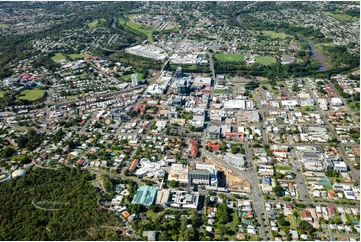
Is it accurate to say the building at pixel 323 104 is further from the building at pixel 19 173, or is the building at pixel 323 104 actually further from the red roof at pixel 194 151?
the building at pixel 19 173

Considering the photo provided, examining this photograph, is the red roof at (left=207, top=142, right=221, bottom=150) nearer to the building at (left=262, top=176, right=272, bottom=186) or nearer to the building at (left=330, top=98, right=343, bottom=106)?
the building at (left=262, top=176, right=272, bottom=186)

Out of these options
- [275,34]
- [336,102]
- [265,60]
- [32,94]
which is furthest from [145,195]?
[275,34]

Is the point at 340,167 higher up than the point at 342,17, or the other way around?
the point at 342,17

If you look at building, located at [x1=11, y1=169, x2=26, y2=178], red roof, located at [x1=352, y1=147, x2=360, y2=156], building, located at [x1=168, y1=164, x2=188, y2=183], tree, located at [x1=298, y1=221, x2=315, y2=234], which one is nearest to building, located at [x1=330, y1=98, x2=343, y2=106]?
red roof, located at [x1=352, y1=147, x2=360, y2=156]

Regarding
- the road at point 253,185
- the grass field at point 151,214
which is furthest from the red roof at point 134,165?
the road at point 253,185

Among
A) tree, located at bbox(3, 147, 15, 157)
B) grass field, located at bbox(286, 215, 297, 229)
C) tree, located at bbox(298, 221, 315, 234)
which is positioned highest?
tree, located at bbox(298, 221, 315, 234)

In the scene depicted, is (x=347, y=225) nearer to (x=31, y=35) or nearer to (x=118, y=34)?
(x=118, y=34)

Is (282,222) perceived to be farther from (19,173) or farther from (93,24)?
(93,24)
